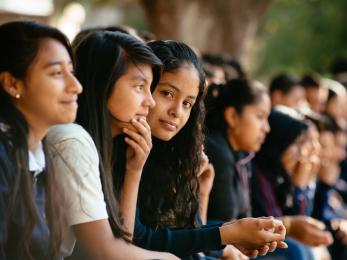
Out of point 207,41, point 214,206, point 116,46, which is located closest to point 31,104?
point 116,46

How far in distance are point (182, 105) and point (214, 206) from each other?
1.33 meters

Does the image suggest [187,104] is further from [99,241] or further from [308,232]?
[308,232]

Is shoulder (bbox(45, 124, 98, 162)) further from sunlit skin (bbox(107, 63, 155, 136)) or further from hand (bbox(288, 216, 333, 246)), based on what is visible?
hand (bbox(288, 216, 333, 246))

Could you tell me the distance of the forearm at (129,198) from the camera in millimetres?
3062

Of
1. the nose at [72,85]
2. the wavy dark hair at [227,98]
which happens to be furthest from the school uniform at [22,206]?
the wavy dark hair at [227,98]

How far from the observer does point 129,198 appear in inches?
121

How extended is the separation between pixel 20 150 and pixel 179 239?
96cm

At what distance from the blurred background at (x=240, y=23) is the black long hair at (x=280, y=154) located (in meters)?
2.47

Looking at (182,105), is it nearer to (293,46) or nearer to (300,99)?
(300,99)

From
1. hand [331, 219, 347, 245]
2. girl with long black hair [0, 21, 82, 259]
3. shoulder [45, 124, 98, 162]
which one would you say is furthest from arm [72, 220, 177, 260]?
hand [331, 219, 347, 245]

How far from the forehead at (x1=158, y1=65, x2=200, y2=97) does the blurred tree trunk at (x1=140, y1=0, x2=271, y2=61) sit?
4.86 meters

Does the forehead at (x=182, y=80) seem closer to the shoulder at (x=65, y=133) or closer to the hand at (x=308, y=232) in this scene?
the shoulder at (x=65, y=133)

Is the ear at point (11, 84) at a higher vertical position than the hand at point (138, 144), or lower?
higher

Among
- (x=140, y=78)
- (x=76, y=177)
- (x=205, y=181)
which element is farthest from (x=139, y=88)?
(x=205, y=181)
